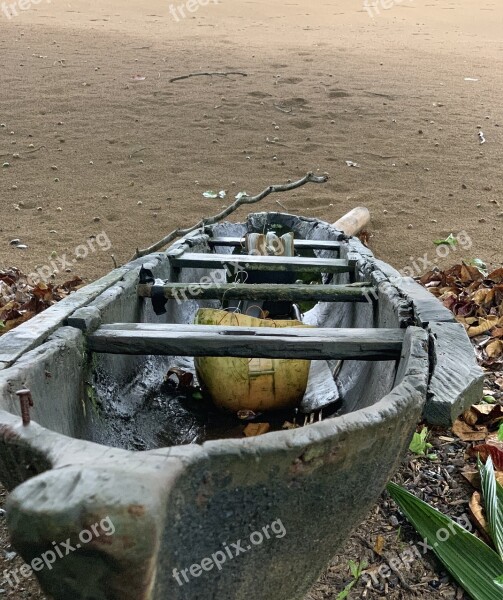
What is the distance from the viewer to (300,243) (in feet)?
13.8

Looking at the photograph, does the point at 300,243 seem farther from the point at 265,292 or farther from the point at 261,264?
the point at 265,292

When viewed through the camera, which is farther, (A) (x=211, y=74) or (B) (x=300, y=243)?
(A) (x=211, y=74)

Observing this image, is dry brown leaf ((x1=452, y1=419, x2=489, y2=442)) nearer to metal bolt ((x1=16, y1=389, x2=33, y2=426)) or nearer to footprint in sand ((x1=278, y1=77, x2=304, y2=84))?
metal bolt ((x1=16, y1=389, x2=33, y2=426))

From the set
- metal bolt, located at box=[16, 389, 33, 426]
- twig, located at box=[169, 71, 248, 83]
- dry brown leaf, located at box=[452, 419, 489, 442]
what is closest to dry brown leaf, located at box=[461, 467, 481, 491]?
dry brown leaf, located at box=[452, 419, 489, 442]

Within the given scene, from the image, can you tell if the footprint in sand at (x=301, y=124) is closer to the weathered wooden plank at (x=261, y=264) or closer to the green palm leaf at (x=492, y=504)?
the weathered wooden plank at (x=261, y=264)

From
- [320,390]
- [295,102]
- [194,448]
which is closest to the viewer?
[194,448]

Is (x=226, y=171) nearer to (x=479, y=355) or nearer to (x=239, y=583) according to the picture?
(x=479, y=355)

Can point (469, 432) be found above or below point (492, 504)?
below

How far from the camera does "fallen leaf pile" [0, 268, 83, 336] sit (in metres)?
3.90

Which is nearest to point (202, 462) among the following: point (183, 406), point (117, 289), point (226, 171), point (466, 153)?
point (117, 289)

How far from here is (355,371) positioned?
Result: 3.19 metres

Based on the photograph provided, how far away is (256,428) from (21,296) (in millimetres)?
2086

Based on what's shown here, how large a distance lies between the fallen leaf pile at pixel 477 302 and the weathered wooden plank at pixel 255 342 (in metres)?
1.44

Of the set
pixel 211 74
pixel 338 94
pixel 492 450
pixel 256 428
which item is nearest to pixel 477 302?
pixel 492 450
